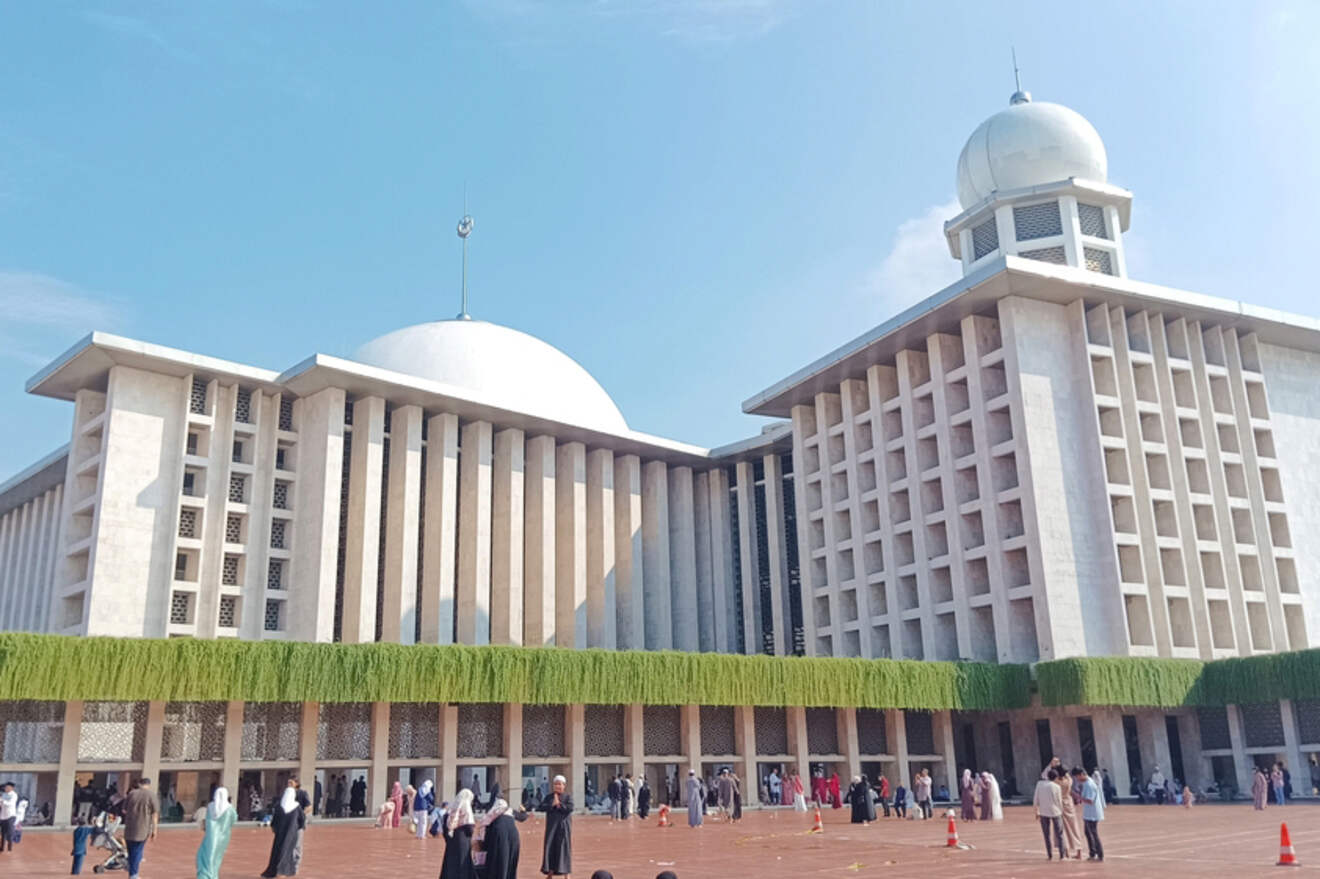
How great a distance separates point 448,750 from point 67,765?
381 inches

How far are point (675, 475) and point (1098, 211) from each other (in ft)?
70.2

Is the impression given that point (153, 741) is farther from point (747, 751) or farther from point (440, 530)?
point (747, 751)

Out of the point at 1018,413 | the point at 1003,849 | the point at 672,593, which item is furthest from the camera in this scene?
the point at 672,593

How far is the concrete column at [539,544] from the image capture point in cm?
4556

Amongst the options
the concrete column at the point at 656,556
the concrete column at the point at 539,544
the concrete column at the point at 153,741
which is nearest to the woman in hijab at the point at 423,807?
the concrete column at the point at 153,741

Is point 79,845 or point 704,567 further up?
point 704,567

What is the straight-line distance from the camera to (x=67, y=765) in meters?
27.8

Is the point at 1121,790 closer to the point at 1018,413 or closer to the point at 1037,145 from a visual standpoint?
the point at 1018,413

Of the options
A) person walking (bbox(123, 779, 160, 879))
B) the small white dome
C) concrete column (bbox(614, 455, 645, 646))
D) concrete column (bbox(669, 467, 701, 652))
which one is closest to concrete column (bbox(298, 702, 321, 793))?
person walking (bbox(123, 779, 160, 879))

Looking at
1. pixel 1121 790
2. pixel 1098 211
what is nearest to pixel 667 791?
pixel 1121 790

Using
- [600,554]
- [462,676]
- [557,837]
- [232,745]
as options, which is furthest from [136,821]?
[600,554]

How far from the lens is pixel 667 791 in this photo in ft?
119

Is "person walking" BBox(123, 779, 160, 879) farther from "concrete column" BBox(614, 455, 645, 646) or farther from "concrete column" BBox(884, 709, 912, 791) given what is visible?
"concrete column" BBox(614, 455, 645, 646)

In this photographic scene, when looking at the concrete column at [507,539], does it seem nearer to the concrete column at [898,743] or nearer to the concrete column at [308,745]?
the concrete column at [308,745]
